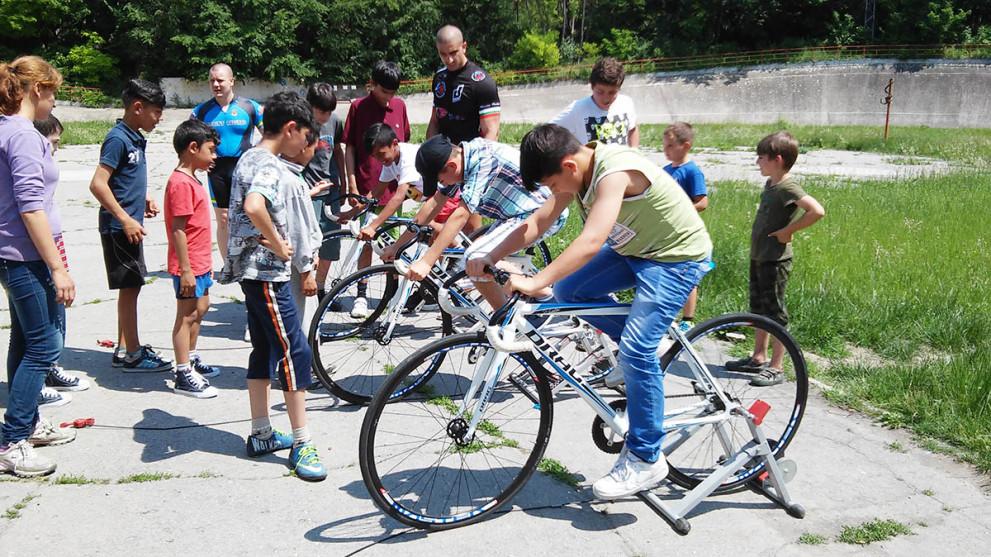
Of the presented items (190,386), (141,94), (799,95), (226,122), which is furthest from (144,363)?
(799,95)

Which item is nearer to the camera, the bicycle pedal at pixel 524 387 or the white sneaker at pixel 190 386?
the bicycle pedal at pixel 524 387

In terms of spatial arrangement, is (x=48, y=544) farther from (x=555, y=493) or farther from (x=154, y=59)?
(x=154, y=59)

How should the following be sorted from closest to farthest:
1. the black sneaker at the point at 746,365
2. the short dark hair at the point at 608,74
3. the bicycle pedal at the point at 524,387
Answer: the bicycle pedal at the point at 524,387 < the black sneaker at the point at 746,365 < the short dark hair at the point at 608,74

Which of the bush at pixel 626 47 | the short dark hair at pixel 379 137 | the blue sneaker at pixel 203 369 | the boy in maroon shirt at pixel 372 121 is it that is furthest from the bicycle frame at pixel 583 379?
the bush at pixel 626 47

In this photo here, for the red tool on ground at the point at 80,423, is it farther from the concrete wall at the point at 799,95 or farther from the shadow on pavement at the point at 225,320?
the concrete wall at the point at 799,95

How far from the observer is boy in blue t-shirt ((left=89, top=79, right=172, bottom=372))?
212 inches

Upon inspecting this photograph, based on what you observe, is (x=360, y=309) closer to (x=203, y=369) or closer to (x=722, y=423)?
(x=203, y=369)

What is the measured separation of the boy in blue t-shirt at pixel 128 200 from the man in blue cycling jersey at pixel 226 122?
1.38 m

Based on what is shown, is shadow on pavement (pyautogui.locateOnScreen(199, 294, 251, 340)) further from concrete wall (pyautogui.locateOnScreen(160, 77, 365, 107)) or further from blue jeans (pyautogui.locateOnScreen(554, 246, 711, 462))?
concrete wall (pyautogui.locateOnScreen(160, 77, 365, 107))

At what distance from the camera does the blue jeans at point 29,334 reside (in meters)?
4.27

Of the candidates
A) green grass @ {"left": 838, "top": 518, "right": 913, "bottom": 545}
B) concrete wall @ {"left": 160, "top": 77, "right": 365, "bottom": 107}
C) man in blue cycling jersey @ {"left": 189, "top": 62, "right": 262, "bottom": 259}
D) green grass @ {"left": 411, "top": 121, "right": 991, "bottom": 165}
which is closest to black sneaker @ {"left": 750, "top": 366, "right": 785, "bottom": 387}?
green grass @ {"left": 838, "top": 518, "right": 913, "bottom": 545}

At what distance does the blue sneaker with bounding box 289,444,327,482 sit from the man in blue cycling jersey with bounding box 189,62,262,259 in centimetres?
357

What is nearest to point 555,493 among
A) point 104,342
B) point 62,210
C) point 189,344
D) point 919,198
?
point 189,344

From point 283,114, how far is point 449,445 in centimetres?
208
